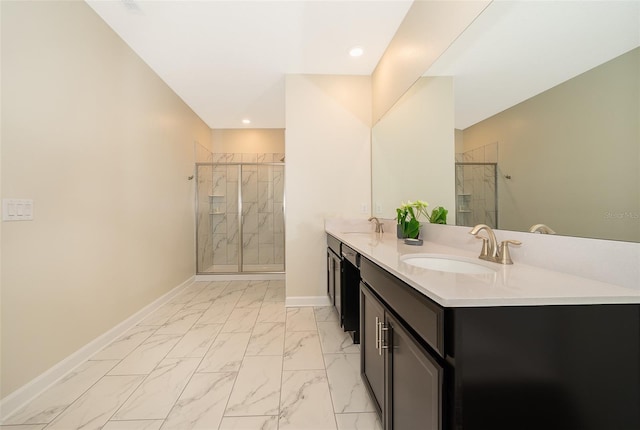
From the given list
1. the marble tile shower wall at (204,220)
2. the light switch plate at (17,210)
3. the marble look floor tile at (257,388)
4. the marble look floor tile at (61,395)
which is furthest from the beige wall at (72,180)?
the marble tile shower wall at (204,220)

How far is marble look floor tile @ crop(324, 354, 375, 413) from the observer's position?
1408 mm

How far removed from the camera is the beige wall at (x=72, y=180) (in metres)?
1.44

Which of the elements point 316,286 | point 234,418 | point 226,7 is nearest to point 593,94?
point 234,418

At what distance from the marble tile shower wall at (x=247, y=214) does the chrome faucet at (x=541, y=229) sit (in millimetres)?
3837

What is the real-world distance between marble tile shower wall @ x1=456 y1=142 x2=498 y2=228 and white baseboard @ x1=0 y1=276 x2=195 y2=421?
266 cm

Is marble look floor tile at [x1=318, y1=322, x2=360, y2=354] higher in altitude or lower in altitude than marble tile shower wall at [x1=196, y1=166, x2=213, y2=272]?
lower

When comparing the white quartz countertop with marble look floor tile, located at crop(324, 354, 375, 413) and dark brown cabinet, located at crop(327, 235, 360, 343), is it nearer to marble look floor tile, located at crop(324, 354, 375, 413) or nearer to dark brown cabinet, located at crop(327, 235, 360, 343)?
marble look floor tile, located at crop(324, 354, 375, 413)

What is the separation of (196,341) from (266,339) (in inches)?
22.5

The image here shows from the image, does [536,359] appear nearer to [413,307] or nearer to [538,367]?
[538,367]

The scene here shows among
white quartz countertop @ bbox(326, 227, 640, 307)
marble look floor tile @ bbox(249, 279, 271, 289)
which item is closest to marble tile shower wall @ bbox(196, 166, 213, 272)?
marble look floor tile @ bbox(249, 279, 271, 289)

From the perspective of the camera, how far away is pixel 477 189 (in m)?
1.39

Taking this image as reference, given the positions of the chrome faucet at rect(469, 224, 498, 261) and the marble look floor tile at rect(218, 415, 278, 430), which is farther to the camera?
the marble look floor tile at rect(218, 415, 278, 430)

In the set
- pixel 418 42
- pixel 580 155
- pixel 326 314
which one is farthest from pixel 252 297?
pixel 580 155

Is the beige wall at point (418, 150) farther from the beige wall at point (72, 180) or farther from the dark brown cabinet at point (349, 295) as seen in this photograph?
the beige wall at point (72, 180)
